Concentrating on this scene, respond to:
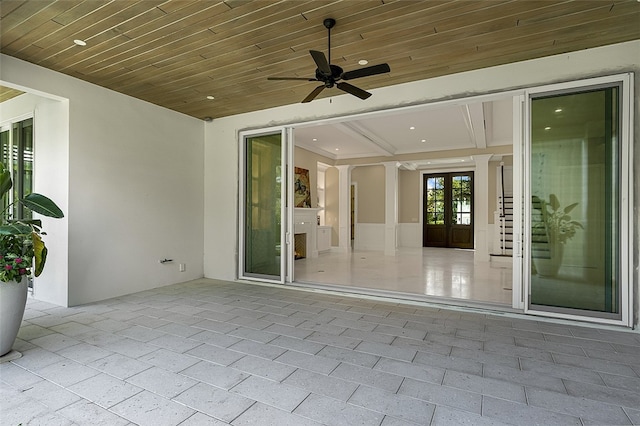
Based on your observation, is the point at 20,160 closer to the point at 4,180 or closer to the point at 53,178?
the point at 53,178

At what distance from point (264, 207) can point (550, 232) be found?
13.3 feet

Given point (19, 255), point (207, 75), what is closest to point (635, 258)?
point (207, 75)

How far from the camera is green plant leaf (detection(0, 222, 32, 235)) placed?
263cm

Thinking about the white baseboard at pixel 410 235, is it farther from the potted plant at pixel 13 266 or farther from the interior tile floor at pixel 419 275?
the potted plant at pixel 13 266

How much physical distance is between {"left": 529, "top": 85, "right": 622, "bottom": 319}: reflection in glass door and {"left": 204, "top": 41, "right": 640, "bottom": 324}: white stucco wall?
0.60 ft

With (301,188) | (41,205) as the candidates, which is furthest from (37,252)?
(301,188)

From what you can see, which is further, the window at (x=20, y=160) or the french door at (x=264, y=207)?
the french door at (x=264, y=207)

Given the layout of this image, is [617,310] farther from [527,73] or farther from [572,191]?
[527,73]

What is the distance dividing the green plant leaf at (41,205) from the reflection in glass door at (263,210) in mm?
2929

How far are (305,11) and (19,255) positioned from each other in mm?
3237

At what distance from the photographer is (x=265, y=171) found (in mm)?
5574

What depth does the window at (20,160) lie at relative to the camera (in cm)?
469

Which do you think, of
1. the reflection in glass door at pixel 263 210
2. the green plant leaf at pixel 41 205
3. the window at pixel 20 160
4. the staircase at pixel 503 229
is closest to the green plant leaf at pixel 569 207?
the reflection in glass door at pixel 263 210

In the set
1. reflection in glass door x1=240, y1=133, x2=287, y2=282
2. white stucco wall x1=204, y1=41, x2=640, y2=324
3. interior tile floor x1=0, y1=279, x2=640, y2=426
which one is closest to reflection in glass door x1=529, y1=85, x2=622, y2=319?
white stucco wall x1=204, y1=41, x2=640, y2=324
